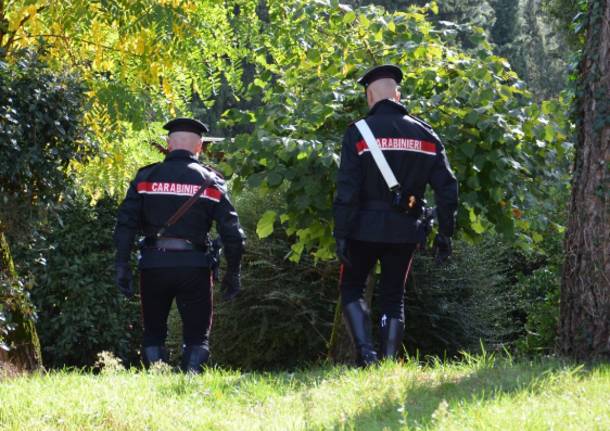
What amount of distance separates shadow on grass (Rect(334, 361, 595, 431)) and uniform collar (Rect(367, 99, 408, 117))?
186 centimetres

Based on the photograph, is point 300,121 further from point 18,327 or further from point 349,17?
point 18,327

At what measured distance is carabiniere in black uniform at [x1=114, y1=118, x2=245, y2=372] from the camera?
23.5 ft

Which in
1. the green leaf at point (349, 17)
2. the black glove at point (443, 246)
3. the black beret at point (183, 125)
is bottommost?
the black glove at point (443, 246)

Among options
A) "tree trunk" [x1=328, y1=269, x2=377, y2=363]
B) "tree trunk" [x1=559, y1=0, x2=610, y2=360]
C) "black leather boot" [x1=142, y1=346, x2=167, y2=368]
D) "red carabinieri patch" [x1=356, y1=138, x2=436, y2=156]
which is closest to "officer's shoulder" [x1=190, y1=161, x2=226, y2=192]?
"red carabinieri patch" [x1=356, y1=138, x2=436, y2=156]

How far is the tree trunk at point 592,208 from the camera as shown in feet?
21.4

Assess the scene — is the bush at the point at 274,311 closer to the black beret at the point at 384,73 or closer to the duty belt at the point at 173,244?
the duty belt at the point at 173,244

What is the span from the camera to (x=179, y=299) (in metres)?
7.32

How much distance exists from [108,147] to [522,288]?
6.36 metres

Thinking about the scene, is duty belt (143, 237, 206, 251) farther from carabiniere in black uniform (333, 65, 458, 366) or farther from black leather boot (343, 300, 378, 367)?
black leather boot (343, 300, 378, 367)

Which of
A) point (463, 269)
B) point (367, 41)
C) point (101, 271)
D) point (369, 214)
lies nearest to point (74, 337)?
point (101, 271)

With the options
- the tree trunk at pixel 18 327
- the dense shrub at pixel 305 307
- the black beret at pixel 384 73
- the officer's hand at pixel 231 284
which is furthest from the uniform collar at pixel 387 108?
the dense shrub at pixel 305 307

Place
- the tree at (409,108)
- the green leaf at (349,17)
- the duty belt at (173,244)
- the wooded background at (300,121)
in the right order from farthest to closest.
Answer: the green leaf at (349,17), the tree at (409,108), the duty belt at (173,244), the wooded background at (300,121)

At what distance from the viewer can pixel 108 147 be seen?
1034cm

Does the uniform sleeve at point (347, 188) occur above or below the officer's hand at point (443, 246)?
above
